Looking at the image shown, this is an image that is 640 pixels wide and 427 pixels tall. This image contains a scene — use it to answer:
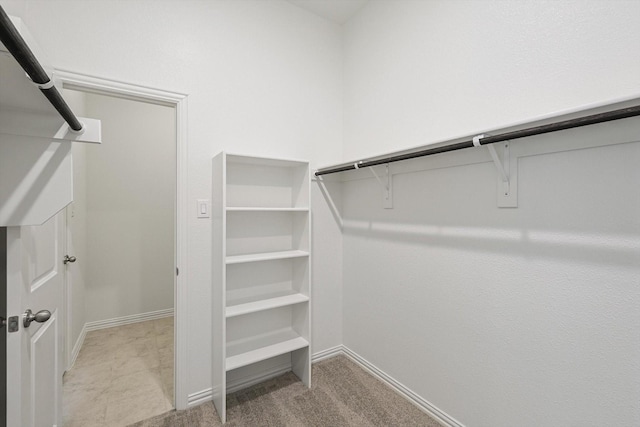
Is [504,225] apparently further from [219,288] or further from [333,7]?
[333,7]

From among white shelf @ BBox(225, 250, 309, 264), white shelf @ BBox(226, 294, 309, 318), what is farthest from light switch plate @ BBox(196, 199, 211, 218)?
white shelf @ BBox(226, 294, 309, 318)

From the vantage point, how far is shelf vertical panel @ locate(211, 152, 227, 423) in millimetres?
1733

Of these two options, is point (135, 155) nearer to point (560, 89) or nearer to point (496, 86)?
point (496, 86)

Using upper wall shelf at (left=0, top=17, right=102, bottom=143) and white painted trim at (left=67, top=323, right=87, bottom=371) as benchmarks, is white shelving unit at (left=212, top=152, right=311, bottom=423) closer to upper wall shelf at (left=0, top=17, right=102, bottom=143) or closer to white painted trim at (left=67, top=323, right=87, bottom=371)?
upper wall shelf at (left=0, top=17, right=102, bottom=143)

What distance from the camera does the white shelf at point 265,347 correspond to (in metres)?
1.90

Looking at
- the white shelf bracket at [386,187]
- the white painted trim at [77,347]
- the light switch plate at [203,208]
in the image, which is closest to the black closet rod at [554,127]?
the white shelf bracket at [386,187]

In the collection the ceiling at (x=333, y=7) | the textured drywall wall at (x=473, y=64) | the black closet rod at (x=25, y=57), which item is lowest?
the black closet rod at (x=25, y=57)

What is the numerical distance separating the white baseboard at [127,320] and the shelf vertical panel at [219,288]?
6.37ft

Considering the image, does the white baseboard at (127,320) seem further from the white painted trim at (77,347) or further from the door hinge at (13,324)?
the door hinge at (13,324)

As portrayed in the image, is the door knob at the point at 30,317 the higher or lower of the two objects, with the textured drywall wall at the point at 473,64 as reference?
lower

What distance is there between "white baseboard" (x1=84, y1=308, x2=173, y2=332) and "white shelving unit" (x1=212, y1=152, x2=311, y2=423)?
190 centimetres

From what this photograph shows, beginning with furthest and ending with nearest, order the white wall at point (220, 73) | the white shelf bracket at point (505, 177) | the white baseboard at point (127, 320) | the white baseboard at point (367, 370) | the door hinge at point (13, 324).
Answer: the white baseboard at point (127, 320)
the white baseboard at point (367, 370)
the white wall at point (220, 73)
the white shelf bracket at point (505, 177)
the door hinge at point (13, 324)

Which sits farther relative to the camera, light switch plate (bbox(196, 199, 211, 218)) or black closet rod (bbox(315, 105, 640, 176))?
light switch plate (bbox(196, 199, 211, 218))

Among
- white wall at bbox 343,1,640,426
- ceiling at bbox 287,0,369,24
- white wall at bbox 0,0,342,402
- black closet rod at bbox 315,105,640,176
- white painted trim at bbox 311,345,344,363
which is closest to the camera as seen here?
black closet rod at bbox 315,105,640,176
